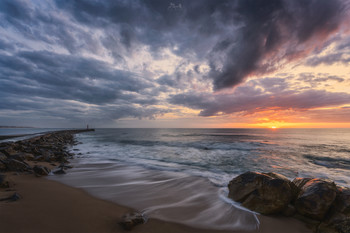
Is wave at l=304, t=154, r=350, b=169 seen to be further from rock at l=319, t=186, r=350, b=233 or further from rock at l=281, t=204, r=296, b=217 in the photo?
rock at l=281, t=204, r=296, b=217

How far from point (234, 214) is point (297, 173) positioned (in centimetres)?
781

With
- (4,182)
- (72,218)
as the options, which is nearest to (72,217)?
(72,218)

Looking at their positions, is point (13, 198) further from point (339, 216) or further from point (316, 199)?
point (339, 216)

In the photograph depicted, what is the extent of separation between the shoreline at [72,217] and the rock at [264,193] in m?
0.27

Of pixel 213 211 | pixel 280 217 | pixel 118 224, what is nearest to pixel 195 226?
pixel 213 211

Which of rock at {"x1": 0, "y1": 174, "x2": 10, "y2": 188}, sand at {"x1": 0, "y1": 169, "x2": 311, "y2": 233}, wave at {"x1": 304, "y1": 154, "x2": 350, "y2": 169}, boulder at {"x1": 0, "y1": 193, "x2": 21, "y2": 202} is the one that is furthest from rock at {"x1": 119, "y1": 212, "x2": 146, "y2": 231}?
wave at {"x1": 304, "y1": 154, "x2": 350, "y2": 169}

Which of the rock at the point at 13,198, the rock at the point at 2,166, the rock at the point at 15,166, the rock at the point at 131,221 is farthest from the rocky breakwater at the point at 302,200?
the rock at the point at 2,166

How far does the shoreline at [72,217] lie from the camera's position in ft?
9.12

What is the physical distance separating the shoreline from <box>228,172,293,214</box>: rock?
0.27 meters

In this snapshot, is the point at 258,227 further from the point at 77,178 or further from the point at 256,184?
the point at 77,178

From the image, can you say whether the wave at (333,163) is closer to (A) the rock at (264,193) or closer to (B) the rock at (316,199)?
(B) the rock at (316,199)

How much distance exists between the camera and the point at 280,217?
362cm

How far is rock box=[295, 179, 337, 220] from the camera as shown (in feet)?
10.9

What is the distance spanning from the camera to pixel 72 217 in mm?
3141
